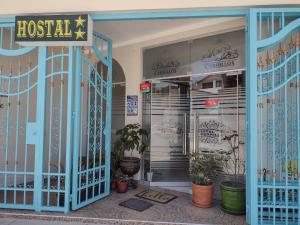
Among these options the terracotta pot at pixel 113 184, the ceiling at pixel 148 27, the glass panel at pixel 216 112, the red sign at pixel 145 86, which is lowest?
the terracotta pot at pixel 113 184

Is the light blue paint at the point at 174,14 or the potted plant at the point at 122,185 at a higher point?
the light blue paint at the point at 174,14

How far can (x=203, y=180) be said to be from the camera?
3.92m

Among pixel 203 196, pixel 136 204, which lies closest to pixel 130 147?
pixel 136 204

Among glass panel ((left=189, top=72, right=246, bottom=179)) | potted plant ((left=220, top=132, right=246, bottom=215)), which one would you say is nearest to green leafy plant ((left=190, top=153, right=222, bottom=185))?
potted plant ((left=220, top=132, right=246, bottom=215))

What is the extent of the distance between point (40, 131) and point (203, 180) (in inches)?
104

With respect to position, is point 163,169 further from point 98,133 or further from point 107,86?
point 107,86

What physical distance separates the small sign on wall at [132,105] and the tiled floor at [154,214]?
6.60 feet

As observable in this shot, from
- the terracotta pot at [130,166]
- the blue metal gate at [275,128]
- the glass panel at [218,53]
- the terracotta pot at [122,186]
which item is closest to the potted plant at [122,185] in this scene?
the terracotta pot at [122,186]

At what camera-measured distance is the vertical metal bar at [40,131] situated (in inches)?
138

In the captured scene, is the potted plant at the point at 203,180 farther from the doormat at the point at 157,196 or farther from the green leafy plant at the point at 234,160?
the doormat at the point at 157,196

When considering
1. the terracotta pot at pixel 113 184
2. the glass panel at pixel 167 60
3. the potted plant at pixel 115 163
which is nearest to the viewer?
the terracotta pot at pixel 113 184

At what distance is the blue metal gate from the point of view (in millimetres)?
3105

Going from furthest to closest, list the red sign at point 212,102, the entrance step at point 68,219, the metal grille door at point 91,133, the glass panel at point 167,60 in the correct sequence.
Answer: the glass panel at point 167,60 → the red sign at point 212,102 → the metal grille door at point 91,133 → the entrance step at point 68,219

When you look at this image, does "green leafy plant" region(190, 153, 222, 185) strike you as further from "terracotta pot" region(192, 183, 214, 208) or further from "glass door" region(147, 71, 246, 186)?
"glass door" region(147, 71, 246, 186)
